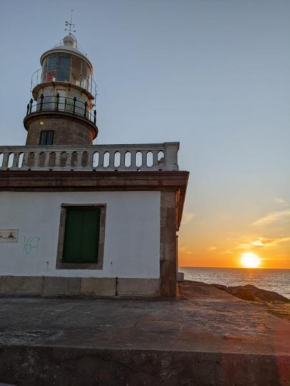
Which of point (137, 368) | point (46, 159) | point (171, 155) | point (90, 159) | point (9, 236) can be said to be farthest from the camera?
point (46, 159)

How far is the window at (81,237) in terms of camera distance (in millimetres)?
7828

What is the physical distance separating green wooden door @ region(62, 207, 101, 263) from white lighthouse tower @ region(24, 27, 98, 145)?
6705 mm

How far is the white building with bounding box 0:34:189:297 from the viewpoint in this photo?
7.65 m

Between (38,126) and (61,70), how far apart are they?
3113 millimetres

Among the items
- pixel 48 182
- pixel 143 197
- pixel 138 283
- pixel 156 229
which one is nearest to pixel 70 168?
pixel 48 182

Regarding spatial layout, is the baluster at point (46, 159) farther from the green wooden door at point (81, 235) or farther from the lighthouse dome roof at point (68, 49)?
the lighthouse dome roof at point (68, 49)

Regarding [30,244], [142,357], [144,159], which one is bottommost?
[142,357]

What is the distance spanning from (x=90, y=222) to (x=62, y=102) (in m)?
8.50

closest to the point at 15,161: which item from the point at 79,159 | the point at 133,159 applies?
the point at 79,159

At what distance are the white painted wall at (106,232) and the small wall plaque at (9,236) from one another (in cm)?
11

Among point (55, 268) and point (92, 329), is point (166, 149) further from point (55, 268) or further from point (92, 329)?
point (92, 329)

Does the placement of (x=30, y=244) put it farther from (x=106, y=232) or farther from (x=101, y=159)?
(x=101, y=159)

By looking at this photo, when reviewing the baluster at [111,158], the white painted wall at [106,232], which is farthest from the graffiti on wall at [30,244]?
the baluster at [111,158]

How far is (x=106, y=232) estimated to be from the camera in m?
7.96
